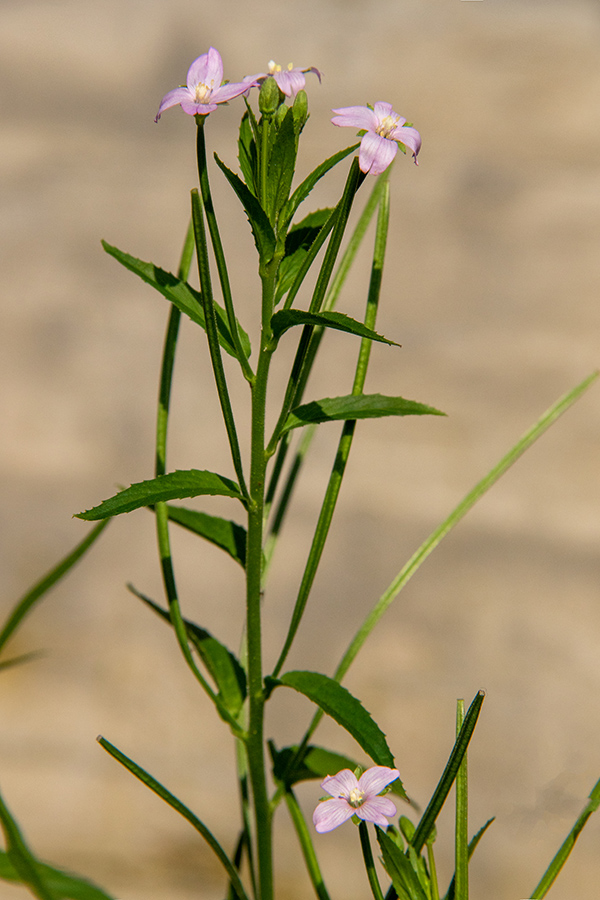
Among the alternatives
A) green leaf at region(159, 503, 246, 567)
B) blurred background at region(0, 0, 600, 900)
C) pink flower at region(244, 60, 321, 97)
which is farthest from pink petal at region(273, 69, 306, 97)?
blurred background at region(0, 0, 600, 900)

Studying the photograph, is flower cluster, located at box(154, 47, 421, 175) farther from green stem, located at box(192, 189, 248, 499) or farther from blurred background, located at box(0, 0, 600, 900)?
blurred background, located at box(0, 0, 600, 900)

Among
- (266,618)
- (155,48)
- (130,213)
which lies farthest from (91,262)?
(266,618)

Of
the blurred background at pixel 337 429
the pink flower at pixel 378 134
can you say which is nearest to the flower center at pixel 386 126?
the pink flower at pixel 378 134

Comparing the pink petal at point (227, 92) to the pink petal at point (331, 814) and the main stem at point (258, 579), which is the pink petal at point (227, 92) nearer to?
the main stem at point (258, 579)

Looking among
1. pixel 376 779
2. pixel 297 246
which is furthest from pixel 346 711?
pixel 297 246

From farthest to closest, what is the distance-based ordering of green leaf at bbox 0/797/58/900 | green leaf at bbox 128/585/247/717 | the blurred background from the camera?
the blurred background
green leaf at bbox 128/585/247/717
green leaf at bbox 0/797/58/900

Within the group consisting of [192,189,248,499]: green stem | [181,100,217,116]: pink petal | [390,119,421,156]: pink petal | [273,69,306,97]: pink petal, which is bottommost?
[192,189,248,499]: green stem
